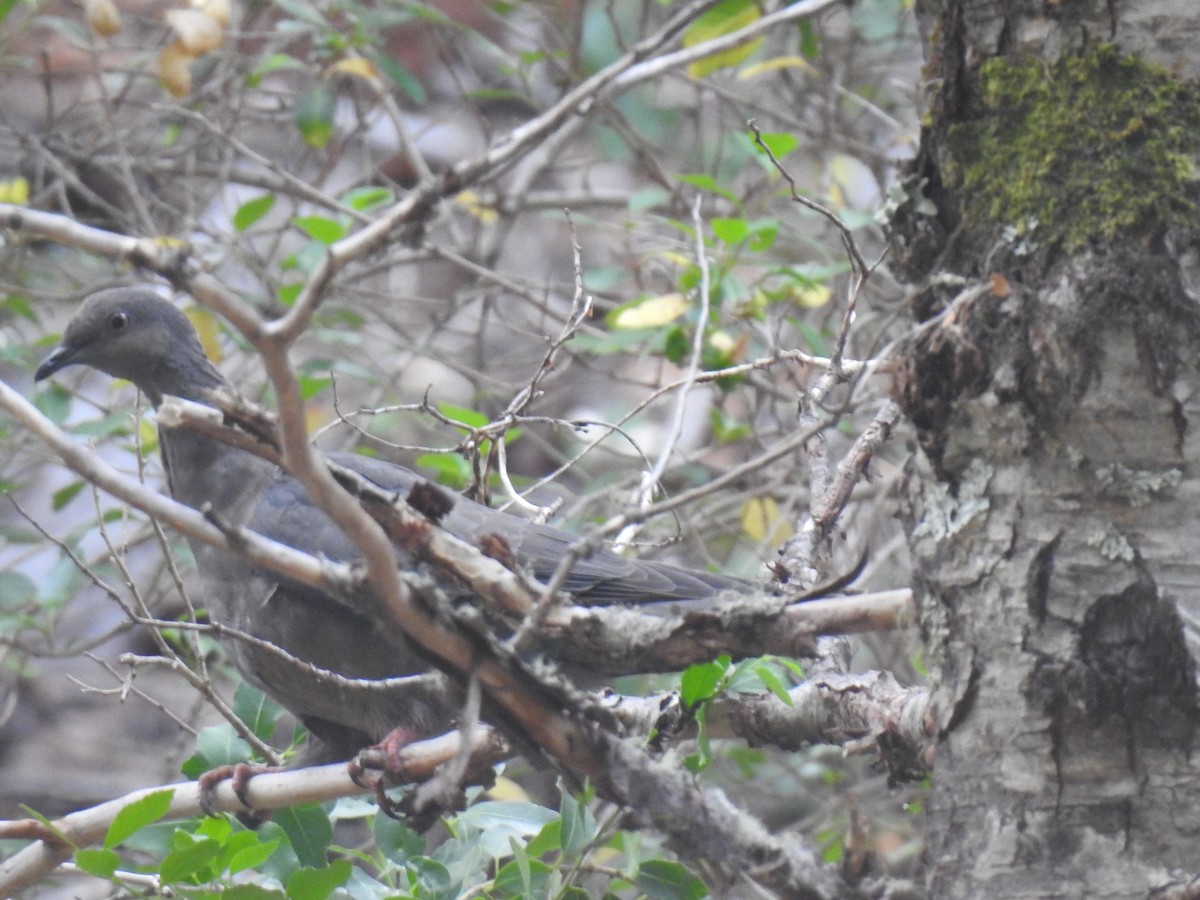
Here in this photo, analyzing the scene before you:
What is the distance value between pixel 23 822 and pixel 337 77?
391cm

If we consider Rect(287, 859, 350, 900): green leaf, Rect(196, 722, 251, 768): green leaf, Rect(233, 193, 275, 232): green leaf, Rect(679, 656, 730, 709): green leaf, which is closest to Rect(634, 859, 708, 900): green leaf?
Rect(679, 656, 730, 709): green leaf

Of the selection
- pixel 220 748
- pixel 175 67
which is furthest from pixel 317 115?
pixel 220 748

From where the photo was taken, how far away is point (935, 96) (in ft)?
5.80

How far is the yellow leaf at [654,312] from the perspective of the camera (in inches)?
156

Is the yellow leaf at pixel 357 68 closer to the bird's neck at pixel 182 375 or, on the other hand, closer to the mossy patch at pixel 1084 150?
the bird's neck at pixel 182 375

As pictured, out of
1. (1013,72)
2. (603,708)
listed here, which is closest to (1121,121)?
(1013,72)

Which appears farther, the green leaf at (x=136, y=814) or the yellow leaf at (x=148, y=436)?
the yellow leaf at (x=148, y=436)

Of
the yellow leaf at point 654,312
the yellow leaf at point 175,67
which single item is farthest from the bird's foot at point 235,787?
the yellow leaf at point 175,67

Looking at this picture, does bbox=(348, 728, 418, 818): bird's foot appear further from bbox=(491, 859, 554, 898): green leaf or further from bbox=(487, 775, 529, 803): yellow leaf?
bbox=(487, 775, 529, 803): yellow leaf

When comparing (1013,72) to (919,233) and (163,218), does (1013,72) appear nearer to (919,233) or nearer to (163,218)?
(919,233)

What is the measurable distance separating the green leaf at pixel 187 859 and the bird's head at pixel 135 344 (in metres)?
1.95

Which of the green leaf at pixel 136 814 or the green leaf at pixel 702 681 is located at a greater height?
the green leaf at pixel 702 681

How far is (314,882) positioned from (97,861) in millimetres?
324

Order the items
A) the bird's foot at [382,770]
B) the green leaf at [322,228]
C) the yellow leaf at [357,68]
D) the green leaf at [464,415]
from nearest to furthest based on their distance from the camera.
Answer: the bird's foot at [382,770], the green leaf at [464,415], the green leaf at [322,228], the yellow leaf at [357,68]
